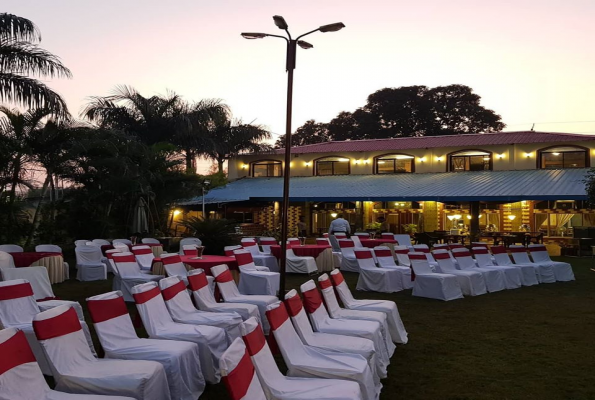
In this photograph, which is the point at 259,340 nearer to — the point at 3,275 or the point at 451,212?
the point at 3,275

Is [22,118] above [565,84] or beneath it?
beneath

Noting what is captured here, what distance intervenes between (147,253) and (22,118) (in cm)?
669

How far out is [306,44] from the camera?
9.13m

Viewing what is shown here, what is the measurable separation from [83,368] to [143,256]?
24.3 feet

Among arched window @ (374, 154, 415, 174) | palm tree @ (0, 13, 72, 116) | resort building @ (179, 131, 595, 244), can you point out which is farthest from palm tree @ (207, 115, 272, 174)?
palm tree @ (0, 13, 72, 116)

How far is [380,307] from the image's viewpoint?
682 centimetres

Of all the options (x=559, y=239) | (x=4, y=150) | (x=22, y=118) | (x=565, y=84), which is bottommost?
(x=559, y=239)

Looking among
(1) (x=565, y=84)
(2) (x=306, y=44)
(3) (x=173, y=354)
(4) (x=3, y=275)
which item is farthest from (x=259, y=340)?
(1) (x=565, y=84)

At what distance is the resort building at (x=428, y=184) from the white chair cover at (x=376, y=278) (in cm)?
1186

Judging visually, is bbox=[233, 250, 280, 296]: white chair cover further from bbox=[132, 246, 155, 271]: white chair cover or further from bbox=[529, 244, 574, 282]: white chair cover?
bbox=[529, 244, 574, 282]: white chair cover

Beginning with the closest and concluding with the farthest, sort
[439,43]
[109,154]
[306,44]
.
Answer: [306,44] < [109,154] < [439,43]

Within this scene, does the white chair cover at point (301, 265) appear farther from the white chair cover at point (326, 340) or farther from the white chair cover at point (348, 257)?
the white chair cover at point (326, 340)

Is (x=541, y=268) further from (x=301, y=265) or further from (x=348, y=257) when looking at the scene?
(x=301, y=265)

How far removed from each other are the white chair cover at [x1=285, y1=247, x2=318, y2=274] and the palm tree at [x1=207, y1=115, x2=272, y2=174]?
57.5 ft
